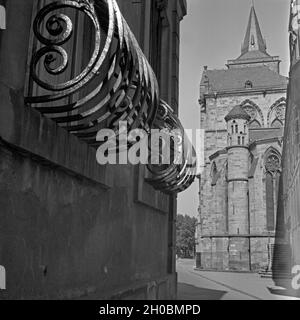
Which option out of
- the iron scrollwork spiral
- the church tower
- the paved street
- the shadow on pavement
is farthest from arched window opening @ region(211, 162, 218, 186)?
the iron scrollwork spiral

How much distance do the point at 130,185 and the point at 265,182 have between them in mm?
34761

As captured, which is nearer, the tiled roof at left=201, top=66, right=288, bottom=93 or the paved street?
the paved street

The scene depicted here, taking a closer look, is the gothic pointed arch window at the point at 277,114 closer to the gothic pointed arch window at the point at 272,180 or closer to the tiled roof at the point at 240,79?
the tiled roof at the point at 240,79

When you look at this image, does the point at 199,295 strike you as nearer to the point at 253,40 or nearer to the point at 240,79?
the point at 240,79

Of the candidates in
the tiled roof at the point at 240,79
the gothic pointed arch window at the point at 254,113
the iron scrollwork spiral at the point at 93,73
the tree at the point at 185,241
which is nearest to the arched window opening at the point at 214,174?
the gothic pointed arch window at the point at 254,113

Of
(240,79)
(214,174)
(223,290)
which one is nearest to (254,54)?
(240,79)

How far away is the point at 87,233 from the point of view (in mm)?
3570

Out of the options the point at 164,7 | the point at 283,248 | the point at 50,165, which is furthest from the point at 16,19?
the point at 283,248

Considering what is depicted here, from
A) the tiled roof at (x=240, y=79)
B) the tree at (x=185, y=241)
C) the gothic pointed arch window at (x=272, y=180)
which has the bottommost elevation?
the tree at (x=185, y=241)

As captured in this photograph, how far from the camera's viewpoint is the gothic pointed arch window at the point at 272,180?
1490 inches

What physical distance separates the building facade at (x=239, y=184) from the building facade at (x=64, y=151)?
102 ft

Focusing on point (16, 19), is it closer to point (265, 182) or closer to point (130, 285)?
point (130, 285)

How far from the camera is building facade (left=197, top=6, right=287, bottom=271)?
37094 millimetres

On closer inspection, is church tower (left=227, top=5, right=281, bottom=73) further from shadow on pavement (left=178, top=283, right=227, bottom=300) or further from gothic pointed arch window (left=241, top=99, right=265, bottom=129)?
shadow on pavement (left=178, top=283, right=227, bottom=300)
